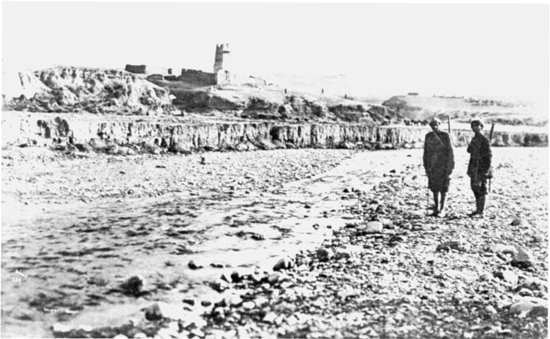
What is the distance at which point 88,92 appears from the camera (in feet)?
89.1

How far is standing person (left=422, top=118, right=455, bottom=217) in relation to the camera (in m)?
7.52

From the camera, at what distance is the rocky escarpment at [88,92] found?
21078mm

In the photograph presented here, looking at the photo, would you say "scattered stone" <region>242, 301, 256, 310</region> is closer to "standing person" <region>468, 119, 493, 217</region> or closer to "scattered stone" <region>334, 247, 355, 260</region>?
"scattered stone" <region>334, 247, 355, 260</region>

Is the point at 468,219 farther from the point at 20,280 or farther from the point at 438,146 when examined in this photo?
the point at 20,280

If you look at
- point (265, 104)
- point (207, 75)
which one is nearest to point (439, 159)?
point (265, 104)

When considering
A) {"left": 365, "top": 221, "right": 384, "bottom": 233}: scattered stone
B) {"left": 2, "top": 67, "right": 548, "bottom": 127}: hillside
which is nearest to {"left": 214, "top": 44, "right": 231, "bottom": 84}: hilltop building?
{"left": 2, "top": 67, "right": 548, "bottom": 127}: hillside

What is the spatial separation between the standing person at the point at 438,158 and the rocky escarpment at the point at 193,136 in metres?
8.11

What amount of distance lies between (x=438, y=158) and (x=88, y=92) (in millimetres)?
23216

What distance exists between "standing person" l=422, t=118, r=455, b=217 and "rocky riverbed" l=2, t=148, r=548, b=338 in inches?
21.0

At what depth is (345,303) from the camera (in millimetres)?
4746

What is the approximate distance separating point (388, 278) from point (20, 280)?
3.79m

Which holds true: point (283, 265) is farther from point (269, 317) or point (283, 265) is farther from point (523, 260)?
point (523, 260)

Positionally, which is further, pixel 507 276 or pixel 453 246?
pixel 453 246

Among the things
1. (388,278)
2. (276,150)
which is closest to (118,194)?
(388,278)
